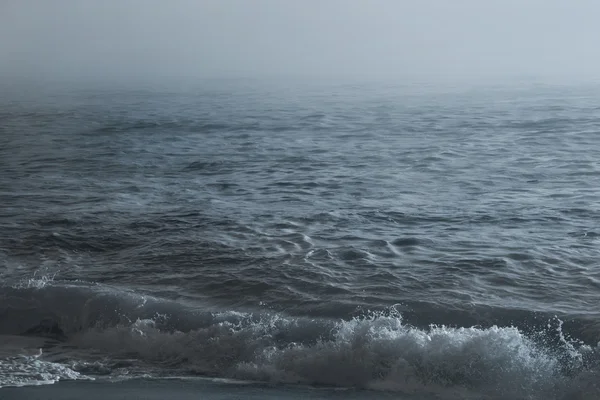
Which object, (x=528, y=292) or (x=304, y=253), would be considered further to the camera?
(x=304, y=253)

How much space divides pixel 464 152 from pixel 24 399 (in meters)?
9.03

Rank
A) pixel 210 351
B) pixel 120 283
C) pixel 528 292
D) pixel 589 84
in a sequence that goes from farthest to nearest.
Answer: pixel 589 84
pixel 120 283
pixel 528 292
pixel 210 351

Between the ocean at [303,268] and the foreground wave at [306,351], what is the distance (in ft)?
0.05

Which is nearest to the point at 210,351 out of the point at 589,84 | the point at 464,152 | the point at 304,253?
the point at 304,253

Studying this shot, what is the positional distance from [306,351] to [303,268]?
1.67 metres

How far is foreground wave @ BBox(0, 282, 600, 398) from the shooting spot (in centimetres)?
494

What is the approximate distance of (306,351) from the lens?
529cm

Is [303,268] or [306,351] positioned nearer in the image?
[306,351]

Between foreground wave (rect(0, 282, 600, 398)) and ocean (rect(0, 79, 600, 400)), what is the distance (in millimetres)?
14

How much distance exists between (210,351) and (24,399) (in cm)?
127

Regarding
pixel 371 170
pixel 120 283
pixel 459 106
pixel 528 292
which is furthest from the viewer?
pixel 459 106

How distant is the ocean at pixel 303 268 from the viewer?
5.05 m

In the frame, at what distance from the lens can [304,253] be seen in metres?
7.32

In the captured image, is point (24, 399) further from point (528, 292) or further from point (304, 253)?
point (528, 292)
